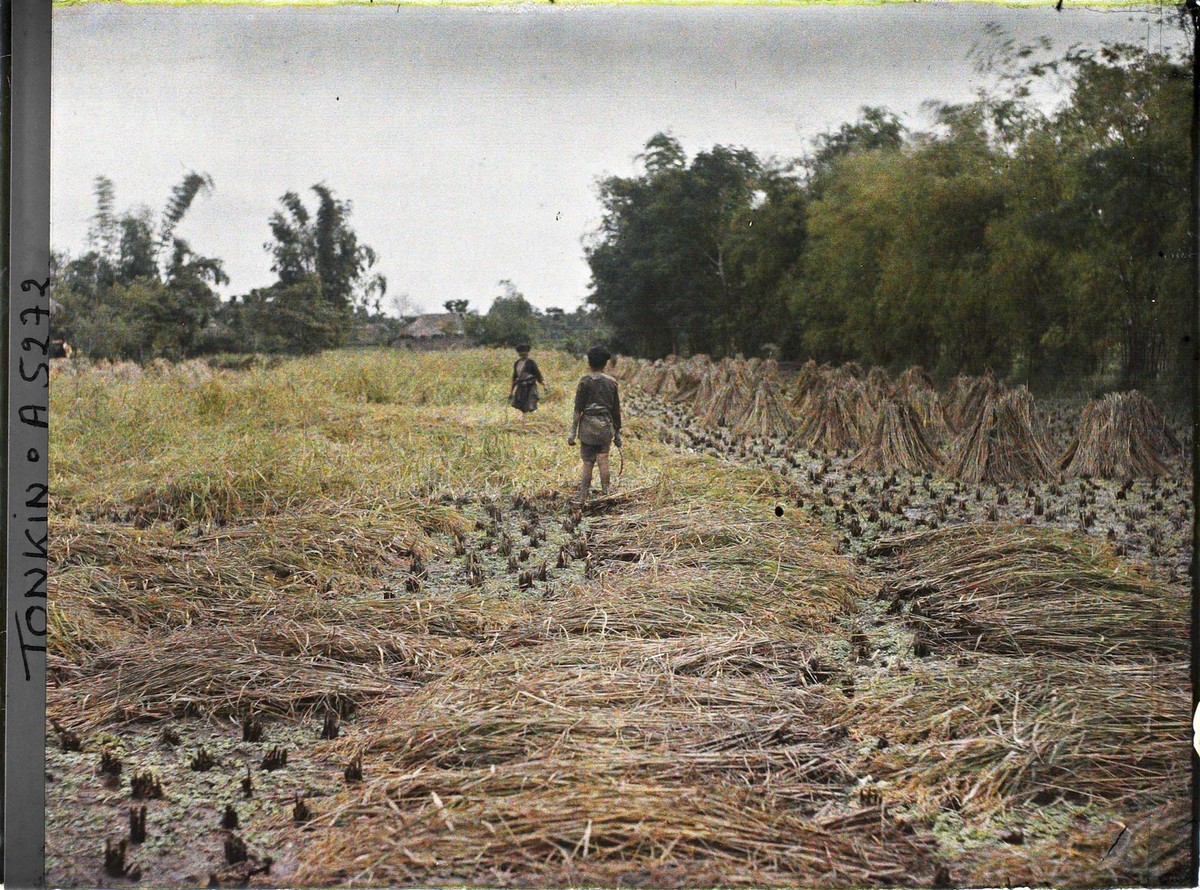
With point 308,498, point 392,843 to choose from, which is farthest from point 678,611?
point 308,498

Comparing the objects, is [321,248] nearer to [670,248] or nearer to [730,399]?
[670,248]

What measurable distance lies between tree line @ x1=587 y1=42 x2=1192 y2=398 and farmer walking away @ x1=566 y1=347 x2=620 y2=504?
0.31m

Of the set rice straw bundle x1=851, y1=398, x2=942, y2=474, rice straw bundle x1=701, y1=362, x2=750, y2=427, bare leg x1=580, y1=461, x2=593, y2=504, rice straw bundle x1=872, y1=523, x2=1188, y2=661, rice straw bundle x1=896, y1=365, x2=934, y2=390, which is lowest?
rice straw bundle x1=872, y1=523, x2=1188, y2=661

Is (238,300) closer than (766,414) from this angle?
Yes

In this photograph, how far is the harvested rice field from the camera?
251 cm

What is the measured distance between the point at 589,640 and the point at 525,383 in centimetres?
148

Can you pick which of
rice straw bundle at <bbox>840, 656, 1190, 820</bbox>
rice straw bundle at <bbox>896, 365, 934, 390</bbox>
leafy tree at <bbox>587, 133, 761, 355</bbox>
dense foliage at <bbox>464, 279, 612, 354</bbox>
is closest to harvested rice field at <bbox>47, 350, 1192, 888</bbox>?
rice straw bundle at <bbox>840, 656, 1190, 820</bbox>

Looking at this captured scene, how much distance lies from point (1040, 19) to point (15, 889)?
4494 millimetres

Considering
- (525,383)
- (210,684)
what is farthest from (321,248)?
(210,684)

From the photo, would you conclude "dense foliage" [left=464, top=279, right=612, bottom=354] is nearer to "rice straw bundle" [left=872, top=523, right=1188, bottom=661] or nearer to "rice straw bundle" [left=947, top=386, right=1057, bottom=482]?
"rice straw bundle" [left=872, top=523, right=1188, bottom=661]

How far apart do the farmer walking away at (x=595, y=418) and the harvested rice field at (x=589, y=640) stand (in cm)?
8

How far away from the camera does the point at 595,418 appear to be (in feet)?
13.5

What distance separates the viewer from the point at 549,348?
13.3ft

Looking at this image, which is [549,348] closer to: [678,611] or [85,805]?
[678,611]
